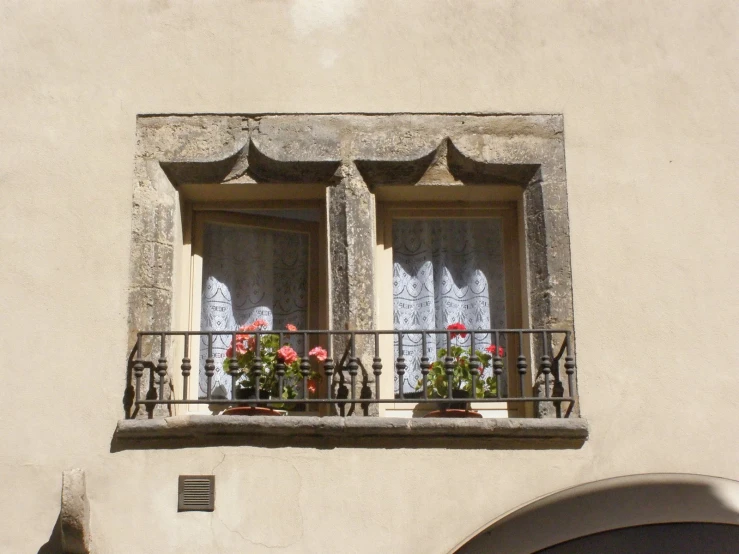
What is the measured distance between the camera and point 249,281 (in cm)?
559

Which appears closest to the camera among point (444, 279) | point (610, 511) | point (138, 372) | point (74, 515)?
point (74, 515)

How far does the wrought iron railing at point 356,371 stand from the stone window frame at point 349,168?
0.42 ft

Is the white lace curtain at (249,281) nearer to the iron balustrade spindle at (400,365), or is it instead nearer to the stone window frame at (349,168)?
the stone window frame at (349,168)

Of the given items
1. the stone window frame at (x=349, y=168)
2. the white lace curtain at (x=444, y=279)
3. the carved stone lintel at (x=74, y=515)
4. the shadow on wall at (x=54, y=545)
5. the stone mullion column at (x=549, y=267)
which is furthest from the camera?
the white lace curtain at (x=444, y=279)

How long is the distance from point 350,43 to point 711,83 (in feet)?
5.69

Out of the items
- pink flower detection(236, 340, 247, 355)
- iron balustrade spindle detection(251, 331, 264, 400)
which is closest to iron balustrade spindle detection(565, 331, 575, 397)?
iron balustrade spindle detection(251, 331, 264, 400)

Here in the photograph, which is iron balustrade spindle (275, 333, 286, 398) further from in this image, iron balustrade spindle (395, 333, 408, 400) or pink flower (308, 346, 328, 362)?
iron balustrade spindle (395, 333, 408, 400)

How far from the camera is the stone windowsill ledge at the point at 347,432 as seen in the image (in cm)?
482

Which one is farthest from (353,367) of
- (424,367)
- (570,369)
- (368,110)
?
(368,110)

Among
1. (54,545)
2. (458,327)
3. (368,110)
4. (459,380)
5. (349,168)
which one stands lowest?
(54,545)

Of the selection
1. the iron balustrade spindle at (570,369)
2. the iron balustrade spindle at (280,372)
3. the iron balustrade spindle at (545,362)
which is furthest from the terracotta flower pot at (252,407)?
the iron balustrade spindle at (570,369)

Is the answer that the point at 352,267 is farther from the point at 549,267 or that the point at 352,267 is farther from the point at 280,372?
the point at 549,267

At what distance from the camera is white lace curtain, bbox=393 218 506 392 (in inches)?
215

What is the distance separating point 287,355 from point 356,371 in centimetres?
33
